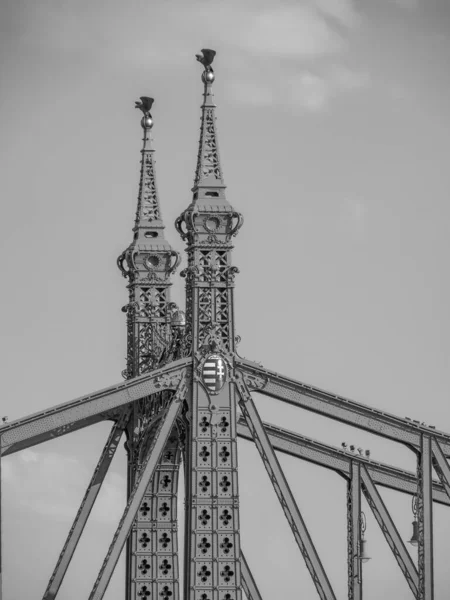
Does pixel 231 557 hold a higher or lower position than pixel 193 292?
lower

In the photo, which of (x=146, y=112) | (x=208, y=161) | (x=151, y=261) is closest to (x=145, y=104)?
(x=146, y=112)

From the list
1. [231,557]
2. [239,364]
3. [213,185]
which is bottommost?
[231,557]

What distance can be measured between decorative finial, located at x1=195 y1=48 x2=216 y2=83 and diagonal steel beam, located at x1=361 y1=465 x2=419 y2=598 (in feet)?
68.9

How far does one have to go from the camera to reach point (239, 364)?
130 meters

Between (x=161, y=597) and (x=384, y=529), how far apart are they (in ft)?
39.0

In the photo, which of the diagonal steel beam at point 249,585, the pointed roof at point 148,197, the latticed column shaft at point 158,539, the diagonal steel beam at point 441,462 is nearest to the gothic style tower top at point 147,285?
the pointed roof at point 148,197

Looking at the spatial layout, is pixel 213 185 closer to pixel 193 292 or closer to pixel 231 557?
pixel 193 292

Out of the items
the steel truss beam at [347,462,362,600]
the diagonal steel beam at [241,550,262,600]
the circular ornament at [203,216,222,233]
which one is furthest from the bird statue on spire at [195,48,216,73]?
the diagonal steel beam at [241,550,262,600]

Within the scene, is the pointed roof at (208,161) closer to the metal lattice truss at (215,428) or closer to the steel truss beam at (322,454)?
the metal lattice truss at (215,428)

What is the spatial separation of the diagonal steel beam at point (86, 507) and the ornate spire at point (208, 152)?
15.1 metres

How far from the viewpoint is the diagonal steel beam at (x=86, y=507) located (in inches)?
5443

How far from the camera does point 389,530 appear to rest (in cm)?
13938

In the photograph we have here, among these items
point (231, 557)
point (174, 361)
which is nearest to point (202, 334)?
point (174, 361)

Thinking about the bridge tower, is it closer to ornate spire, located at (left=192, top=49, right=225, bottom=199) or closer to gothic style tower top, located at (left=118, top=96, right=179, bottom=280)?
gothic style tower top, located at (left=118, top=96, right=179, bottom=280)
